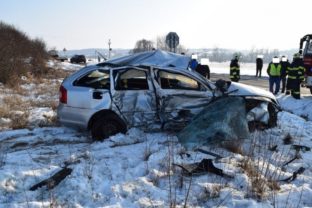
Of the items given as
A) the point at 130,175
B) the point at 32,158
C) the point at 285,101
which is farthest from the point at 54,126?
the point at 285,101

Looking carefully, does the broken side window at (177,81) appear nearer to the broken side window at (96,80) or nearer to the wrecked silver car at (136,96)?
the wrecked silver car at (136,96)

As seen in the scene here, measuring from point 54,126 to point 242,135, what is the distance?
4381 mm

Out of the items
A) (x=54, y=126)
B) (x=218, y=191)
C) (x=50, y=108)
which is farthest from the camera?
(x=50, y=108)

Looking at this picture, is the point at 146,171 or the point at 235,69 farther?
the point at 235,69

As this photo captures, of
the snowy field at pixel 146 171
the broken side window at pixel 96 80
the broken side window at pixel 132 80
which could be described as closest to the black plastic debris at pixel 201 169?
the snowy field at pixel 146 171

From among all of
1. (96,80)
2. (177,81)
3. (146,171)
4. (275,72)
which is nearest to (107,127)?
(96,80)

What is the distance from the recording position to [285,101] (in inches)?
639

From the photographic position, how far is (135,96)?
8344 mm

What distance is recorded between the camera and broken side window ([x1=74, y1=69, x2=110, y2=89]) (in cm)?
832

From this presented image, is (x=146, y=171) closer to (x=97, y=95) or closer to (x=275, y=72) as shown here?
(x=97, y=95)

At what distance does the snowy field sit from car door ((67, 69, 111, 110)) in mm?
704

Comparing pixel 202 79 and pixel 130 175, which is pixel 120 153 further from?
pixel 202 79

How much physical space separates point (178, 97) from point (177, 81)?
0.34 metres

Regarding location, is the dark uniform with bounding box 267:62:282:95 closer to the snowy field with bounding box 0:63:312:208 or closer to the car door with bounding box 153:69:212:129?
the snowy field with bounding box 0:63:312:208
